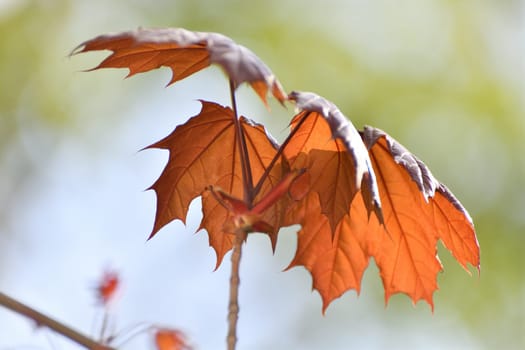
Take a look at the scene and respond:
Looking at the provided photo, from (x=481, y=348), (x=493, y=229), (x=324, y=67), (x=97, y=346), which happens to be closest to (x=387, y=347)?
(x=481, y=348)

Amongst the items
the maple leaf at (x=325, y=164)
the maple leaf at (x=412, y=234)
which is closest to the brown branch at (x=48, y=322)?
the maple leaf at (x=325, y=164)

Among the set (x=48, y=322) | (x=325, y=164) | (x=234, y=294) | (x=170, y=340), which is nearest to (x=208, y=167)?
(x=325, y=164)

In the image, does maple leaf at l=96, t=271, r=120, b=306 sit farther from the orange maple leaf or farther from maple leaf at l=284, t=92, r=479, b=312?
maple leaf at l=284, t=92, r=479, b=312

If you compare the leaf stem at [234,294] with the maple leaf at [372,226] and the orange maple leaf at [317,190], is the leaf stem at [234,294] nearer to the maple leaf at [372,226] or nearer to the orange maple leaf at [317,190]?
the orange maple leaf at [317,190]

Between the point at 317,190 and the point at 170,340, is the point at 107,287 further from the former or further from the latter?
the point at 317,190

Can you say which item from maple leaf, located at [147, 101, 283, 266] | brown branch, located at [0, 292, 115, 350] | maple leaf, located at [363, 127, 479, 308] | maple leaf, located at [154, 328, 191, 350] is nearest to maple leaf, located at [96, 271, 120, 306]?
maple leaf, located at [154, 328, 191, 350]

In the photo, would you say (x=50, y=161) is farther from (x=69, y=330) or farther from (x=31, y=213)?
(x=69, y=330)
